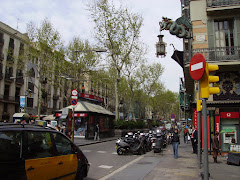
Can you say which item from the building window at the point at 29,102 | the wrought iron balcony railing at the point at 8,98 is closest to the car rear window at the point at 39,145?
the wrought iron balcony railing at the point at 8,98

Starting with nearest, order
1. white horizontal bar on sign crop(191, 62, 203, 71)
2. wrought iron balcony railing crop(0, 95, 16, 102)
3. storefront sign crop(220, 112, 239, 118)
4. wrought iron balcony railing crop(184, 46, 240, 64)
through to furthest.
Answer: white horizontal bar on sign crop(191, 62, 203, 71), wrought iron balcony railing crop(184, 46, 240, 64), storefront sign crop(220, 112, 239, 118), wrought iron balcony railing crop(0, 95, 16, 102)

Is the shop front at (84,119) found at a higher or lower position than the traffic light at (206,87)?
lower

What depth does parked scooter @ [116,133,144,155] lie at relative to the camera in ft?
42.8

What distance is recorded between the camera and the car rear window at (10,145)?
382 centimetres

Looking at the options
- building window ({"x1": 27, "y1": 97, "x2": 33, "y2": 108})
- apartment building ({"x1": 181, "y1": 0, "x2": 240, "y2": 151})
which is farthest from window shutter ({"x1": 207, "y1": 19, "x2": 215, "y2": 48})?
building window ({"x1": 27, "y1": 97, "x2": 33, "y2": 108})

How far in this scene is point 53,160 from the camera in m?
4.76

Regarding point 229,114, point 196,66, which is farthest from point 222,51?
point 196,66

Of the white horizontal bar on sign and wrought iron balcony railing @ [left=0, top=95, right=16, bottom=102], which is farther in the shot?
wrought iron balcony railing @ [left=0, top=95, right=16, bottom=102]

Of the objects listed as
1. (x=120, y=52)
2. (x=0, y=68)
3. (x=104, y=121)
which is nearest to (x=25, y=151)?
(x=104, y=121)

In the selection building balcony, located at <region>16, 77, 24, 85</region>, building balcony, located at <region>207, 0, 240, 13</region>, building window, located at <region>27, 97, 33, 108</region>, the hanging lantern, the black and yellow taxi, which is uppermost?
building balcony, located at <region>207, 0, 240, 13</region>

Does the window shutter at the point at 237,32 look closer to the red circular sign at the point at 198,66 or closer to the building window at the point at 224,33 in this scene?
the building window at the point at 224,33

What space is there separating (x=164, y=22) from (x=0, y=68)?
3260 cm

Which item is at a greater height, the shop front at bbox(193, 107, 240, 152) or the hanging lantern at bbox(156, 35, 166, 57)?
the hanging lantern at bbox(156, 35, 166, 57)

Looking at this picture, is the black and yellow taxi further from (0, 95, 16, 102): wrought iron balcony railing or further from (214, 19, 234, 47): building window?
(0, 95, 16, 102): wrought iron balcony railing
